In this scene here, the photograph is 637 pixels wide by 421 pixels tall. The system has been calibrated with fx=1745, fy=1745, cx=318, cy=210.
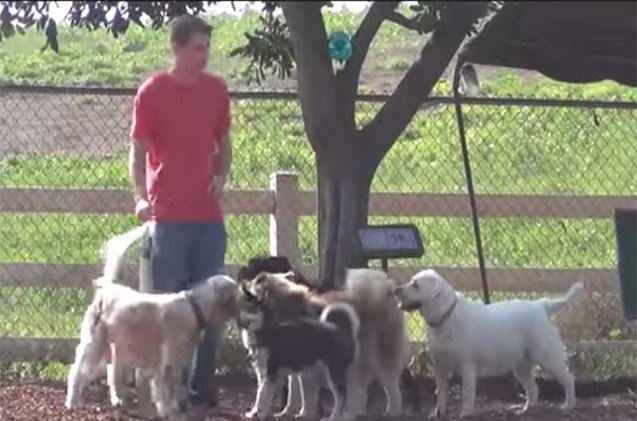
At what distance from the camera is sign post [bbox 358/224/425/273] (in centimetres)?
927

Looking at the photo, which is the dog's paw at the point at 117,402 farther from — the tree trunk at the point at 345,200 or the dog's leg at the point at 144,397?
the tree trunk at the point at 345,200

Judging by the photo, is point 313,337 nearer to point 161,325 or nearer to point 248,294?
point 248,294

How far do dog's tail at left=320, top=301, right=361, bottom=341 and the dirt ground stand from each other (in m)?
0.80

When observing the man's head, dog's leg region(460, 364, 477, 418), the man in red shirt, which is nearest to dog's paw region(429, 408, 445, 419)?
dog's leg region(460, 364, 477, 418)

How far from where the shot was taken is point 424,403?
9867 mm

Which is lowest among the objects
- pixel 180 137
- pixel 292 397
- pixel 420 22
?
pixel 292 397

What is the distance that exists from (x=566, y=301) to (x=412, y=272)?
1.45 meters

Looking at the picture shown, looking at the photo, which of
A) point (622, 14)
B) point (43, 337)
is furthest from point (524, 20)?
point (43, 337)

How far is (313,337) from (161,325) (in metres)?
0.75

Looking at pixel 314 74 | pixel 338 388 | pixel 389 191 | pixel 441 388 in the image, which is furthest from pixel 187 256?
pixel 389 191

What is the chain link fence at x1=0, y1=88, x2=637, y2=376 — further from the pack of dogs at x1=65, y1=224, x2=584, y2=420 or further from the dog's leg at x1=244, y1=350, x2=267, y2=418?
the dog's leg at x1=244, y1=350, x2=267, y2=418

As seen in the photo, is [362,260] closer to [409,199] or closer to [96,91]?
[409,199]

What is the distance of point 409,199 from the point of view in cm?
1088

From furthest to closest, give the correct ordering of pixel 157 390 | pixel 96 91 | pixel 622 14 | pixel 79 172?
pixel 79 172
pixel 96 91
pixel 157 390
pixel 622 14
